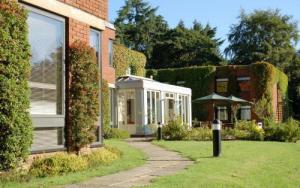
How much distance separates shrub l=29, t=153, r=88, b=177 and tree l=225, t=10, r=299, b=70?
5772 cm

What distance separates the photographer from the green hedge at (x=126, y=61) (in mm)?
37678

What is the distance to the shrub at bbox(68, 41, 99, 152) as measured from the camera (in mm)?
11867

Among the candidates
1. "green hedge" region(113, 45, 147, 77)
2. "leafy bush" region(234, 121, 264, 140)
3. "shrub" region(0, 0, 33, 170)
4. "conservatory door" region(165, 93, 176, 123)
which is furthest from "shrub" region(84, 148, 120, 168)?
"green hedge" region(113, 45, 147, 77)

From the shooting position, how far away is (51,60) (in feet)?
37.5

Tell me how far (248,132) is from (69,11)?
16.6 metres

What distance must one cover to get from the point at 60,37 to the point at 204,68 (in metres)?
36.8

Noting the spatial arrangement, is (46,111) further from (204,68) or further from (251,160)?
(204,68)

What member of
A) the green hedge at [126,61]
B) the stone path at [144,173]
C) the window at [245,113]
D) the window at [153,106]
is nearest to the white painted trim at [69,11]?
the stone path at [144,173]

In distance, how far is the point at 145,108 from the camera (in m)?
31.6

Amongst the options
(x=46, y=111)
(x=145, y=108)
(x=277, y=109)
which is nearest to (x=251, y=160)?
(x=46, y=111)

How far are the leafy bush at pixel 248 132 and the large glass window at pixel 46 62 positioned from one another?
15.5 metres

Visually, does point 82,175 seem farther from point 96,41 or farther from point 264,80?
point 264,80

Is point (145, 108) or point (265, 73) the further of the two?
point (265, 73)

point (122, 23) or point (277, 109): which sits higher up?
point (122, 23)
